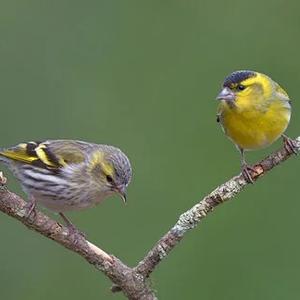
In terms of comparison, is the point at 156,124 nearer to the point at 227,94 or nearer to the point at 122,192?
the point at 227,94

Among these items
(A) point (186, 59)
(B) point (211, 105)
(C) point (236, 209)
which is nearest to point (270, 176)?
(C) point (236, 209)

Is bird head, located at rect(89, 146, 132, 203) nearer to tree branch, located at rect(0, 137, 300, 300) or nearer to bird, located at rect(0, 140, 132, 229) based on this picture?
bird, located at rect(0, 140, 132, 229)

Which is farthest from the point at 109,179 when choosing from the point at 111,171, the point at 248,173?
the point at 248,173

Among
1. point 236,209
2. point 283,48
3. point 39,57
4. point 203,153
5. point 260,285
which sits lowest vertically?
point 260,285

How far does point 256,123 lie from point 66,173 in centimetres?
97

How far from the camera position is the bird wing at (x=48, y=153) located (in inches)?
190

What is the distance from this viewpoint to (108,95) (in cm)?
736

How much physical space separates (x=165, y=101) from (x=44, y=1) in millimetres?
1171

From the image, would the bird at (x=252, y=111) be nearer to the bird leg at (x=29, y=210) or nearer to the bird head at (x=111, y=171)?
the bird head at (x=111, y=171)

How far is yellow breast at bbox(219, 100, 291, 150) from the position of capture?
16.0 feet

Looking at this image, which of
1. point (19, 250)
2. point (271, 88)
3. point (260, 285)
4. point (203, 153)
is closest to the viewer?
point (271, 88)

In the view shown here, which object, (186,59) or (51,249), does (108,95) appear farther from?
(51,249)

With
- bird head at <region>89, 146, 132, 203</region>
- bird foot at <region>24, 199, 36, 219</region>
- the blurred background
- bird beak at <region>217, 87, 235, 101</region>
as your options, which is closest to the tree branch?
bird foot at <region>24, 199, 36, 219</region>

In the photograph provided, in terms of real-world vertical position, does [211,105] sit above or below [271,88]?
above
